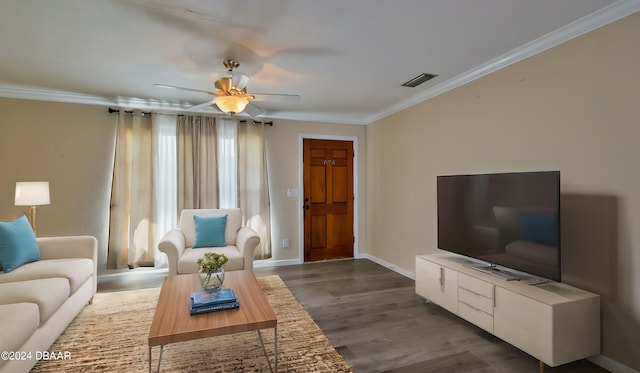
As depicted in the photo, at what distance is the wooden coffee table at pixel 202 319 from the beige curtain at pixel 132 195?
204cm

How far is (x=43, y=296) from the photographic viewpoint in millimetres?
2129

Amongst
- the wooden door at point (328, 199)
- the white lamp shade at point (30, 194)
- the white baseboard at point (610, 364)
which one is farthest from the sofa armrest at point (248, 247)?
the white baseboard at point (610, 364)

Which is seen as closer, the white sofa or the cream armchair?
the white sofa

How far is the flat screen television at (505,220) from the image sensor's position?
7.11ft

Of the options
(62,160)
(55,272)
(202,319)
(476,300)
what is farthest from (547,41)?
(62,160)

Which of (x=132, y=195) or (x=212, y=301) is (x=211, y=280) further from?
(x=132, y=195)

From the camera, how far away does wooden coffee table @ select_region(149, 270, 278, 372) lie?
5.74 ft

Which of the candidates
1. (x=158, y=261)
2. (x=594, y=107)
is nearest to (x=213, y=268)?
(x=158, y=261)

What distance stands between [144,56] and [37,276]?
208 cm

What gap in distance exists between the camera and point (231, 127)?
4.62 meters

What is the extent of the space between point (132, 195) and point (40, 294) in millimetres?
2175

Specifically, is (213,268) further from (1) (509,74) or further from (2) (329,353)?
(1) (509,74)

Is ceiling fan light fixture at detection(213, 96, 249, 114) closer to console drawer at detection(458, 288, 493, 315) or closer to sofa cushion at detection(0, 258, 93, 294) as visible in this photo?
sofa cushion at detection(0, 258, 93, 294)

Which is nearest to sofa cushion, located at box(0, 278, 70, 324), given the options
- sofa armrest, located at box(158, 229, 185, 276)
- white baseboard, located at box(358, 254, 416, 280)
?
sofa armrest, located at box(158, 229, 185, 276)
